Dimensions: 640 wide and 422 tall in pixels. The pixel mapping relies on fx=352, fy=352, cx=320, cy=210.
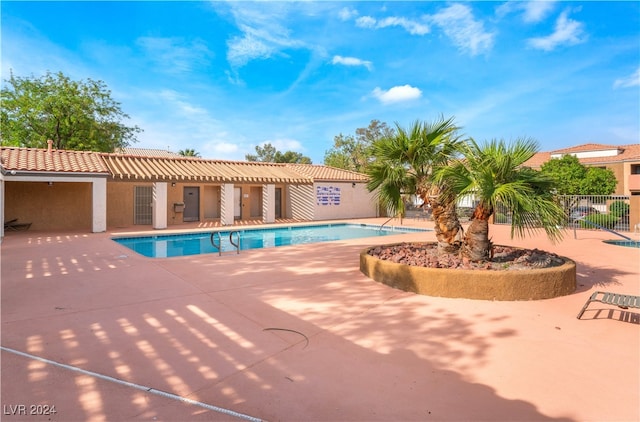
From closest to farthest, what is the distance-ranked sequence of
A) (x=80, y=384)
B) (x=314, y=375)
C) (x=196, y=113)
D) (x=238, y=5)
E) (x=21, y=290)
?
1. (x=80, y=384)
2. (x=314, y=375)
3. (x=21, y=290)
4. (x=238, y=5)
5. (x=196, y=113)

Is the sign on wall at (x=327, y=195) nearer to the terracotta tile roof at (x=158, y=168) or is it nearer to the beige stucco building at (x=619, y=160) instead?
the terracotta tile roof at (x=158, y=168)

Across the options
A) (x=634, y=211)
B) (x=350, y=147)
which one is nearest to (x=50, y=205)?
(x=634, y=211)

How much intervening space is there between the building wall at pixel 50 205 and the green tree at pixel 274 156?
47847 millimetres

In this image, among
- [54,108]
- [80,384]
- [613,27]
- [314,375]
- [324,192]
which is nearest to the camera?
[80,384]

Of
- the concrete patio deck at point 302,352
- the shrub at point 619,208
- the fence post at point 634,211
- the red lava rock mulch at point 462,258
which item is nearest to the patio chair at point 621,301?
the concrete patio deck at point 302,352

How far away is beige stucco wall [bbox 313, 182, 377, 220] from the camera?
2559 centimetres

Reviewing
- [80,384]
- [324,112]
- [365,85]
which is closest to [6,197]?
[80,384]

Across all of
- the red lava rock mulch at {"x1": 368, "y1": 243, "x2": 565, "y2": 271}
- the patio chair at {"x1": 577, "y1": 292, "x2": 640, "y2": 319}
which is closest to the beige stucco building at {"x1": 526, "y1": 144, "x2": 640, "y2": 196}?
the red lava rock mulch at {"x1": 368, "y1": 243, "x2": 565, "y2": 271}

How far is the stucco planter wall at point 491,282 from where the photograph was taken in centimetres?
624

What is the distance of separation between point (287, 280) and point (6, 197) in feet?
57.6

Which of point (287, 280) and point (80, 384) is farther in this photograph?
point (287, 280)

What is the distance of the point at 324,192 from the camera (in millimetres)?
25891

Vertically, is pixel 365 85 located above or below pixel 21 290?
above

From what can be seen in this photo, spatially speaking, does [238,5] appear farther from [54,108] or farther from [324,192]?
[54,108]
